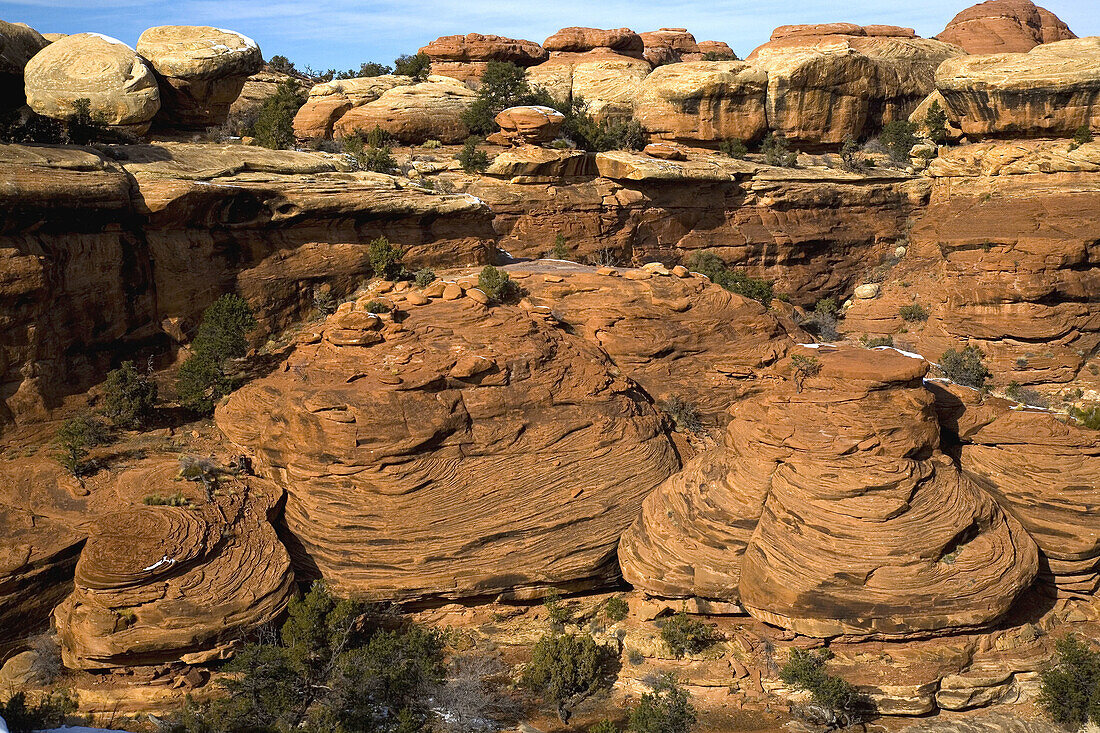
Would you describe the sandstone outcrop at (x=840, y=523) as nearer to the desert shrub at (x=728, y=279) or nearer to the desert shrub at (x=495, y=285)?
the desert shrub at (x=495, y=285)

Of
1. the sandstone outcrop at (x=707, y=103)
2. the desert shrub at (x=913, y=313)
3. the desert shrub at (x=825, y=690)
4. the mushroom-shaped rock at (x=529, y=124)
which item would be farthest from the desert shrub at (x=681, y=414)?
the sandstone outcrop at (x=707, y=103)

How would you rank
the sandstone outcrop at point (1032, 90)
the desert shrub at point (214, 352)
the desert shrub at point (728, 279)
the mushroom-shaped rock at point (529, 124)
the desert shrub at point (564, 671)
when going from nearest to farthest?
the desert shrub at point (564, 671), the desert shrub at point (214, 352), the desert shrub at point (728, 279), the mushroom-shaped rock at point (529, 124), the sandstone outcrop at point (1032, 90)

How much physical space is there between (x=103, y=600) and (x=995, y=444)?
54.6 ft

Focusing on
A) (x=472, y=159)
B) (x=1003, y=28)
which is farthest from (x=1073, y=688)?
(x=1003, y=28)

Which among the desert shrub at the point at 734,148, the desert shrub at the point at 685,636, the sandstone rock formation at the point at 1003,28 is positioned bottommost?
the desert shrub at the point at 685,636

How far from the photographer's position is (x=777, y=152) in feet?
105

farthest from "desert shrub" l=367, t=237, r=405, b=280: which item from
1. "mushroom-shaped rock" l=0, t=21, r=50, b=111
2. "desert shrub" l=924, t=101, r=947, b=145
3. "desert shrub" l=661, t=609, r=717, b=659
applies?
"desert shrub" l=924, t=101, r=947, b=145

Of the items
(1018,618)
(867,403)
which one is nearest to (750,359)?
(867,403)

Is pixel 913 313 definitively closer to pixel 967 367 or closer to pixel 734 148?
pixel 967 367

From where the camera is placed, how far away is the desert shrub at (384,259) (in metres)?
19.6

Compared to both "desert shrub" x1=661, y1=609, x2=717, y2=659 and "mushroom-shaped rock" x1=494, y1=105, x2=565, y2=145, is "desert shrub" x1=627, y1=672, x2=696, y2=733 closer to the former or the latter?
"desert shrub" x1=661, y1=609, x2=717, y2=659

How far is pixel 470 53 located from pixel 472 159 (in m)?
14.9

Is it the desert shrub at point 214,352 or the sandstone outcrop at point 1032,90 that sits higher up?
the sandstone outcrop at point 1032,90

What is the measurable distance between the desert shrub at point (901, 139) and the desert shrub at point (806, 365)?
19.4 m
